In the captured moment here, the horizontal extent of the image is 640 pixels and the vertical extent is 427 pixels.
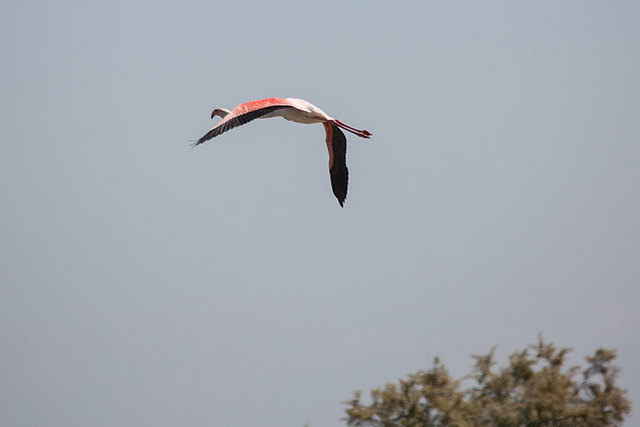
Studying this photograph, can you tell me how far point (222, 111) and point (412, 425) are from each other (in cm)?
666

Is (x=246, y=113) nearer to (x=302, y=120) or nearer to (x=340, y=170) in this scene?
(x=302, y=120)

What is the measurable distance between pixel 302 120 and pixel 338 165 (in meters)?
2.20

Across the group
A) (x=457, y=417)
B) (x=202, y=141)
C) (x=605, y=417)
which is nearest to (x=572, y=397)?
(x=605, y=417)

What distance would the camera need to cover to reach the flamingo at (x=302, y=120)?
18.1 metres

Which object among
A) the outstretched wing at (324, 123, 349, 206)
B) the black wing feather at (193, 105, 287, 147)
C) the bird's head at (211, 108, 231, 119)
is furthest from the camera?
the outstretched wing at (324, 123, 349, 206)

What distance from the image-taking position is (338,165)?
2230 centimetres

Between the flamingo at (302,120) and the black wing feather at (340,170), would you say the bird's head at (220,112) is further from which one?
the black wing feather at (340,170)

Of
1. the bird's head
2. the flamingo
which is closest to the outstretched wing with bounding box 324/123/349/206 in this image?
the flamingo

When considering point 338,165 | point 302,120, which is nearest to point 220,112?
point 302,120

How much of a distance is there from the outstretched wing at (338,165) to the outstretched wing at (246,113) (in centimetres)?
294

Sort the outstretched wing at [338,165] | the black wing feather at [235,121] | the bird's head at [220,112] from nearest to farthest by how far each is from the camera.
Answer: the black wing feather at [235,121], the bird's head at [220,112], the outstretched wing at [338,165]

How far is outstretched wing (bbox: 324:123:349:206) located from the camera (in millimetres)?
22188

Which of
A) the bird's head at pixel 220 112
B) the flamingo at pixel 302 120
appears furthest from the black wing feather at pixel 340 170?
the bird's head at pixel 220 112

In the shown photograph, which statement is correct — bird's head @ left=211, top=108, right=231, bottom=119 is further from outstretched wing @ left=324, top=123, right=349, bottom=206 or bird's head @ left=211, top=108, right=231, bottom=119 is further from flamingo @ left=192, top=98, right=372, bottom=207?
outstretched wing @ left=324, top=123, right=349, bottom=206
